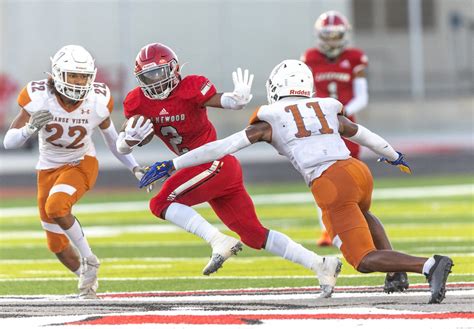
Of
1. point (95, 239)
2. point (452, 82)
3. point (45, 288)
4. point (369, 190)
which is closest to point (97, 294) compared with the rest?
point (45, 288)

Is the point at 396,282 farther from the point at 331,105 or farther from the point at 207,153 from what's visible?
the point at 207,153

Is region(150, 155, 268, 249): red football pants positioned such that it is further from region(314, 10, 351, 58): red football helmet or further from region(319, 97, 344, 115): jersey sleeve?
region(314, 10, 351, 58): red football helmet

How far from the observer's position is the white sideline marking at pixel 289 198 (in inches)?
723

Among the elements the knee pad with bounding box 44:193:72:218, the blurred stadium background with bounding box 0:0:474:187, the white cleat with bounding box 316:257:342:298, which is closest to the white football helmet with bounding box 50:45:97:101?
the knee pad with bounding box 44:193:72:218

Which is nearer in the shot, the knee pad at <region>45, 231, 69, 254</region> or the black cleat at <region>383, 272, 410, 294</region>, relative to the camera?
the black cleat at <region>383, 272, 410, 294</region>

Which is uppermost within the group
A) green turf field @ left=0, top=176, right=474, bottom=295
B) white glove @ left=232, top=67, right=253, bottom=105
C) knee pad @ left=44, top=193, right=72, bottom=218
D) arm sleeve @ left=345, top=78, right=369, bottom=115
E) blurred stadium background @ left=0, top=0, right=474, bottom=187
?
white glove @ left=232, top=67, right=253, bottom=105

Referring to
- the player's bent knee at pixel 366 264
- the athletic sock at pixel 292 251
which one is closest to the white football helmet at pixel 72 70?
the athletic sock at pixel 292 251

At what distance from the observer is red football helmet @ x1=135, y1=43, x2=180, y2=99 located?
826 centimetres

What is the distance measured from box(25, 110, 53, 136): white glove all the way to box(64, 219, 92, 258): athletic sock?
72cm

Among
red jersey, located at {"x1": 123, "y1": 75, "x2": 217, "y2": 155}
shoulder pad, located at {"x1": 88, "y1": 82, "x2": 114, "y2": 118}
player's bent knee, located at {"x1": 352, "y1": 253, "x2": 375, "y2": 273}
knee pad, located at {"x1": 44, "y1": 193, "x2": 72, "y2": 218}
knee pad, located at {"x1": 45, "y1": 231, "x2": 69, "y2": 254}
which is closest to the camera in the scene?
player's bent knee, located at {"x1": 352, "y1": 253, "x2": 375, "y2": 273}

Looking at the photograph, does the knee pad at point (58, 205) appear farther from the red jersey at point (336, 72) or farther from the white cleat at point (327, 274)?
the red jersey at point (336, 72)

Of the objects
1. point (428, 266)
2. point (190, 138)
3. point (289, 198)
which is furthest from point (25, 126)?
point (289, 198)

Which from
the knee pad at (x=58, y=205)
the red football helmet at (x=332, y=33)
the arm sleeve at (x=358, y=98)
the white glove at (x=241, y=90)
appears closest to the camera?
the white glove at (x=241, y=90)

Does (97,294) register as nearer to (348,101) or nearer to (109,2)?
(348,101)
